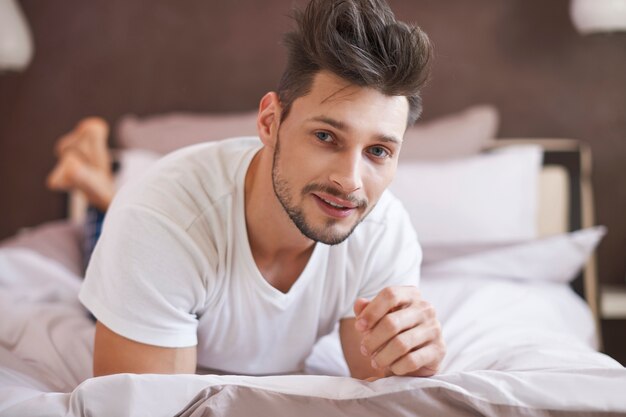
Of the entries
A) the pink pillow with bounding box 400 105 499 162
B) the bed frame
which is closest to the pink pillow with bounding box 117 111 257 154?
the pink pillow with bounding box 400 105 499 162

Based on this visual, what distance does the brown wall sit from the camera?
2975 millimetres

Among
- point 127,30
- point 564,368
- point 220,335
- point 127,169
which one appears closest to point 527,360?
point 564,368

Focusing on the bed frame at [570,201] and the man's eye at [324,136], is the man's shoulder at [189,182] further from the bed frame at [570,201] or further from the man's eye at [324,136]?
the bed frame at [570,201]

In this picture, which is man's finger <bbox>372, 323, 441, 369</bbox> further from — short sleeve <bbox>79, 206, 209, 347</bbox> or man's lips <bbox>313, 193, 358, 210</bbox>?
short sleeve <bbox>79, 206, 209, 347</bbox>

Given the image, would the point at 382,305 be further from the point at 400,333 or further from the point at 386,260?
the point at 386,260

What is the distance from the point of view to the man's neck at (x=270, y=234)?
1468 millimetres

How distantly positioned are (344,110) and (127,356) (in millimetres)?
551

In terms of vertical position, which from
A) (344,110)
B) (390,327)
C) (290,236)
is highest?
(344,110)

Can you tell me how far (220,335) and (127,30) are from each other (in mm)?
1933

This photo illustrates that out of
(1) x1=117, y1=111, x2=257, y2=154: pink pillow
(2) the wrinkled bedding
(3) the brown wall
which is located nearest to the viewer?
(2) the wrinkled bedding

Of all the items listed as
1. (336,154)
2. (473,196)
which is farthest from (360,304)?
(473,196)

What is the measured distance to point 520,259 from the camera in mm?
2281

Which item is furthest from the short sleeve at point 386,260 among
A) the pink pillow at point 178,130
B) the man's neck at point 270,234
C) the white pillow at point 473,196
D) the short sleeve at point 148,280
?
the pink pillow at point 178,130

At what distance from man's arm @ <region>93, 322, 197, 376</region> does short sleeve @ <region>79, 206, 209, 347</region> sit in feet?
0.05
